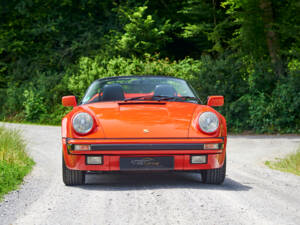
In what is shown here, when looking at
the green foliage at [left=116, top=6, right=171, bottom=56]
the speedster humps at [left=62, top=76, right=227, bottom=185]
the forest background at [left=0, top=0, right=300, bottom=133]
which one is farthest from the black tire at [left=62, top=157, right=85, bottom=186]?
the green foliage at [left=116, top=6, right=171, bottom=56]

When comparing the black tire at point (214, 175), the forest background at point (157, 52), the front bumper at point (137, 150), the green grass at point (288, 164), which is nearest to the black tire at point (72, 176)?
the front bumper at point (137, 150)

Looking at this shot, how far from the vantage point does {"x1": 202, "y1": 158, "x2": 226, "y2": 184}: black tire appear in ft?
20.2

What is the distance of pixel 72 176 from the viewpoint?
613 centimetres

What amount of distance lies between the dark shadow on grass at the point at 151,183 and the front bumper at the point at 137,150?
17.3 inches

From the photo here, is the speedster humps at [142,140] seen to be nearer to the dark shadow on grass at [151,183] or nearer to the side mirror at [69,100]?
the dark shadow on grass at [151,183]

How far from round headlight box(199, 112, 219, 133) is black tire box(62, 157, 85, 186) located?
1585 mm

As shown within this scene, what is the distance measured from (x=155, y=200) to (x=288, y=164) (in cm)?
446

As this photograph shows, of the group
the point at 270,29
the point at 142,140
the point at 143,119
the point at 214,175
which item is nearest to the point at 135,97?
the point at 143,119

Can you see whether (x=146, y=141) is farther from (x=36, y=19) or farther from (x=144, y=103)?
(x=36, y=19)

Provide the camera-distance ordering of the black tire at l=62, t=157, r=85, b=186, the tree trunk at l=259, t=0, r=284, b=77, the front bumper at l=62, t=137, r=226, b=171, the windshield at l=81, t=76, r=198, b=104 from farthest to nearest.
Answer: the tree trunk at l=259, t=0, r=284, b=77 < the windshield at l=81, t=76, r=198, b=104 < the black tire at l=62, t=157, r=85, b=186 < the front bumper at l=62, t=137, r=226, b=171

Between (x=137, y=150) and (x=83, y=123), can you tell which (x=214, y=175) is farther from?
(x=83, y=123)

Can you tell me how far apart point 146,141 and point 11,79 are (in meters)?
23.1

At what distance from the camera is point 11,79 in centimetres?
2739

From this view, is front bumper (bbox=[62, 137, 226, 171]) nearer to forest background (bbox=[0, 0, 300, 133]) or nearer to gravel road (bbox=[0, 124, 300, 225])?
gravel road (bbox=[0, 124, 300, 225])
